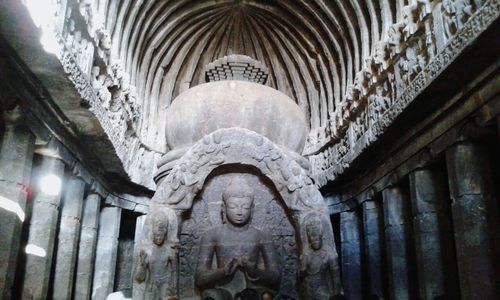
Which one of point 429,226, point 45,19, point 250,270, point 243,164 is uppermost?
point 45,19

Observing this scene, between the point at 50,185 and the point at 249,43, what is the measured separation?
28.9ft

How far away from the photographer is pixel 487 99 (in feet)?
22.0

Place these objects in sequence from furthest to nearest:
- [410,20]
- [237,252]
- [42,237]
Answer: [410,20] < [42,237] < [237,252]

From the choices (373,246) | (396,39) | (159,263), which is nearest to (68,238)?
(159,263)

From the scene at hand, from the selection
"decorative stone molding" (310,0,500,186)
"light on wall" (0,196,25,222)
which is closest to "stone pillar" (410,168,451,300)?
"decorative stone molding" (310,0,500,186)

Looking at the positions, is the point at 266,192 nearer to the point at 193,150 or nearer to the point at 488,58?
the point at 193,150

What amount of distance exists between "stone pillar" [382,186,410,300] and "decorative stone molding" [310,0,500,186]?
1.21 meters

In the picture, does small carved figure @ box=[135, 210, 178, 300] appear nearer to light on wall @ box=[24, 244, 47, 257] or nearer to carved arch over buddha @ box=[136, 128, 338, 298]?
carved arch over buddha @ box=[136, 128, 338, 298]

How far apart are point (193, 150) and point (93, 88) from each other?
2.99 metres

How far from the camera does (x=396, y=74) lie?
928 centimetres

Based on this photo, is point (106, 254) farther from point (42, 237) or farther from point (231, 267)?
point (231, 267)

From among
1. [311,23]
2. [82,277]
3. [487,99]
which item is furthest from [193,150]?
[311,23]

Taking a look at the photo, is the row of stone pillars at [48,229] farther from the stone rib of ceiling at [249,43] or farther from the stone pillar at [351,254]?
the stone pillar at [351,254]

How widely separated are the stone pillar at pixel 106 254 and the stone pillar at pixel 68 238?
1.51 metres
